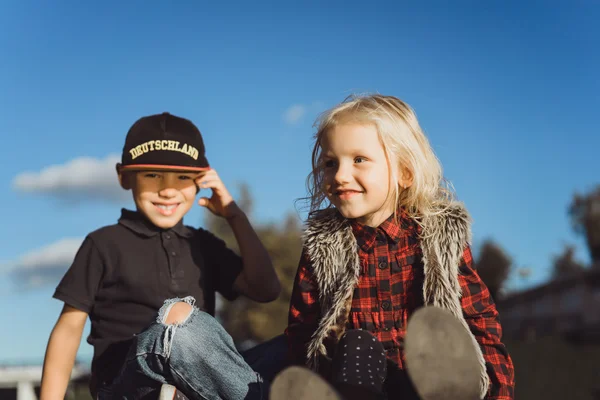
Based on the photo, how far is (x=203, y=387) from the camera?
248cm

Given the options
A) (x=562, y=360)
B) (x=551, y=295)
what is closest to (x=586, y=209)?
(x=551, y=295)

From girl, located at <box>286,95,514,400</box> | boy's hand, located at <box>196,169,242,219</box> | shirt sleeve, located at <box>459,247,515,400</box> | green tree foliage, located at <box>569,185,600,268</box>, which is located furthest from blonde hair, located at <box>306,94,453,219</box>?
green tree foliage, located at <box>569,185,600,268</box>

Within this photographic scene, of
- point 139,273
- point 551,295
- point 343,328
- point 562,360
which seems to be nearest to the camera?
point 343,328

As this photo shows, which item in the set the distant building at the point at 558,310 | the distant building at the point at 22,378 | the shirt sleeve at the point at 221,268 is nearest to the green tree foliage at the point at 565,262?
the distant building at the point at 558,310

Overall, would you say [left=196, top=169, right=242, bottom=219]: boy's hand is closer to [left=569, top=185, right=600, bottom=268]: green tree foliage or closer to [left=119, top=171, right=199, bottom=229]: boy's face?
[left=119, top=171, right=199, bottom=229]: boy's face

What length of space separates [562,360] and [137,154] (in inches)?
1045

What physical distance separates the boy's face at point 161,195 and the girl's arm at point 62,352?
0.65 meters

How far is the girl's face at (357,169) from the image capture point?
9.53ft

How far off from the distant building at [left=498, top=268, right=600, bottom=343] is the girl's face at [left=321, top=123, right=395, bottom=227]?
28199 millimetres

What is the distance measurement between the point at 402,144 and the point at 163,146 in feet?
4.41

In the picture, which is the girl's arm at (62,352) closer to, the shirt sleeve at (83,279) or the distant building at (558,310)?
the shirt sleeve at (83,279)

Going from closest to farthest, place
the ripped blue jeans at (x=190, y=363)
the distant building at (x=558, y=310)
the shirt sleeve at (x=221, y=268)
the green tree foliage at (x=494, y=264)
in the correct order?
the ripped blue jeans at (x=190, y=363) < the shirt sleeve at (x=221, y=268) < the distant building at (x=558, y=310) < the green tree foliage at (x=494, y=264)

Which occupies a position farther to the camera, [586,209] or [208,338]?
[586,209]

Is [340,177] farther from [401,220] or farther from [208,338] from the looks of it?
[208,338]
